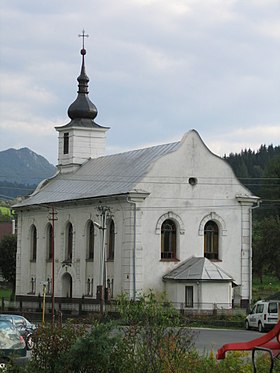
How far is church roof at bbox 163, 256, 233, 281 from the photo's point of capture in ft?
195

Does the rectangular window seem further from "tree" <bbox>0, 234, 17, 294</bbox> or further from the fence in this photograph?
"tree" <bbox>0, 234, 17, 294</bbox>

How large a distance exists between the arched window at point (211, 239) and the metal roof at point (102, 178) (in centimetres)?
527

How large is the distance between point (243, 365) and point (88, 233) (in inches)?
1928

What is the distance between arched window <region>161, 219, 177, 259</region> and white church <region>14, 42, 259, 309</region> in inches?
2.3

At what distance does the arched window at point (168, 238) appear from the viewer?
6178 centimetres

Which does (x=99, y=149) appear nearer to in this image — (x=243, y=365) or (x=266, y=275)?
(x=266, y=275)

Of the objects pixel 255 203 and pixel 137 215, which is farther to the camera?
pixel 255 203

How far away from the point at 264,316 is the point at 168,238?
15803 millimetres

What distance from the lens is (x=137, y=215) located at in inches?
2373

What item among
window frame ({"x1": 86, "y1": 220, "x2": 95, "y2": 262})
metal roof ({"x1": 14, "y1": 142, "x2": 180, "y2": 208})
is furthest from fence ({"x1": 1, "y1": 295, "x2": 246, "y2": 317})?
metal roof ({"x1": 14, "y1": 142, "x2": 180, "y2": 208})

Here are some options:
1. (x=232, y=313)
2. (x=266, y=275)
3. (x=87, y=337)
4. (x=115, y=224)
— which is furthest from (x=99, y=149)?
(x=87, y=337)

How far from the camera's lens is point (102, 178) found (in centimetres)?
6744

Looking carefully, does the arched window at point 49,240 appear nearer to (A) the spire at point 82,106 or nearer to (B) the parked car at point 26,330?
(A) the spire at point 82,106

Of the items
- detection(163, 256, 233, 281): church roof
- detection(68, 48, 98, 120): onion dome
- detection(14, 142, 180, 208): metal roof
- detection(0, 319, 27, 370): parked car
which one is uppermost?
detection(68, 48, 98, 120): onion dome
